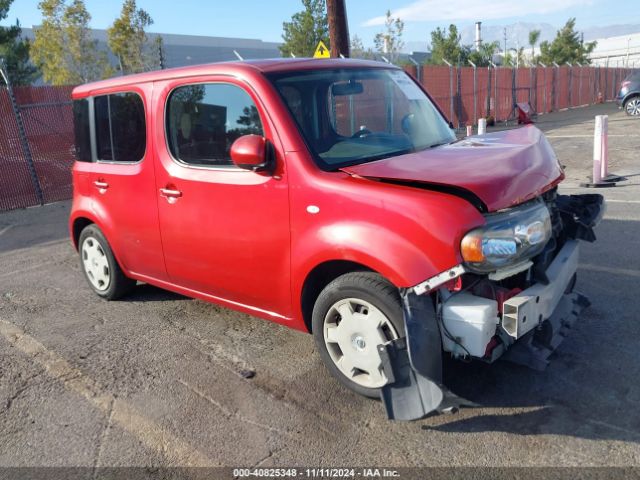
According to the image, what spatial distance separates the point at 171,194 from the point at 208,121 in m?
0.62

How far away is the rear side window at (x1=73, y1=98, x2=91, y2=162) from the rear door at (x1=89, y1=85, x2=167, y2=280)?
15 centimetres

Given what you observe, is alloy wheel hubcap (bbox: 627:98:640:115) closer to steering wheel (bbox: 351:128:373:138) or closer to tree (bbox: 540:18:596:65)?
steering wheel (bbox: 351:128:373:138)

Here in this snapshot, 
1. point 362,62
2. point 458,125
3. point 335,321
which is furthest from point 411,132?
point 458,125

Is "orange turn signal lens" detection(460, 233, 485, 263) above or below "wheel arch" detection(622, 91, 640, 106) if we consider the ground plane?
below

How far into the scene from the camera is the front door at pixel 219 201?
11.6 ft

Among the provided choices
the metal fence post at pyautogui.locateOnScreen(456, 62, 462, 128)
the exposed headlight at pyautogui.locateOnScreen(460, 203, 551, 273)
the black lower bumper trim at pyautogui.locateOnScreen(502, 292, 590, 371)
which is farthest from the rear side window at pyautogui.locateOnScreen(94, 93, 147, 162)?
the metal fence post at pyautogui.locateOnScreen(456, 62, 462, 128)

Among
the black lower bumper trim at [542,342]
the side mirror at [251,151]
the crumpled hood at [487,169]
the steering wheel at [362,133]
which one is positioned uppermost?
the steering wheel at [362,133]

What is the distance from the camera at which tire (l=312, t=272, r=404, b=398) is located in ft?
9.95

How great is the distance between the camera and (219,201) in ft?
12.4

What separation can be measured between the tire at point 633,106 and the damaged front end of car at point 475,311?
76.3ft

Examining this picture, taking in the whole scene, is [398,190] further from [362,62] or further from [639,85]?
[639,85]

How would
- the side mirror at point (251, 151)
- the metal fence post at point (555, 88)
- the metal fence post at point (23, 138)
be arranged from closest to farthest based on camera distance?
the side mirror at point (251, 151)
the metal fence post at point (23, 138)
the metal fence post at point (555, 88)

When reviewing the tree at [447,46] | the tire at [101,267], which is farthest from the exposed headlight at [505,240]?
the tree at [447,46]

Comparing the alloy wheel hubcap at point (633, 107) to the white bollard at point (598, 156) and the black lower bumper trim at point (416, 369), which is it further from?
the black lower bumper trim at point (416, 369)
